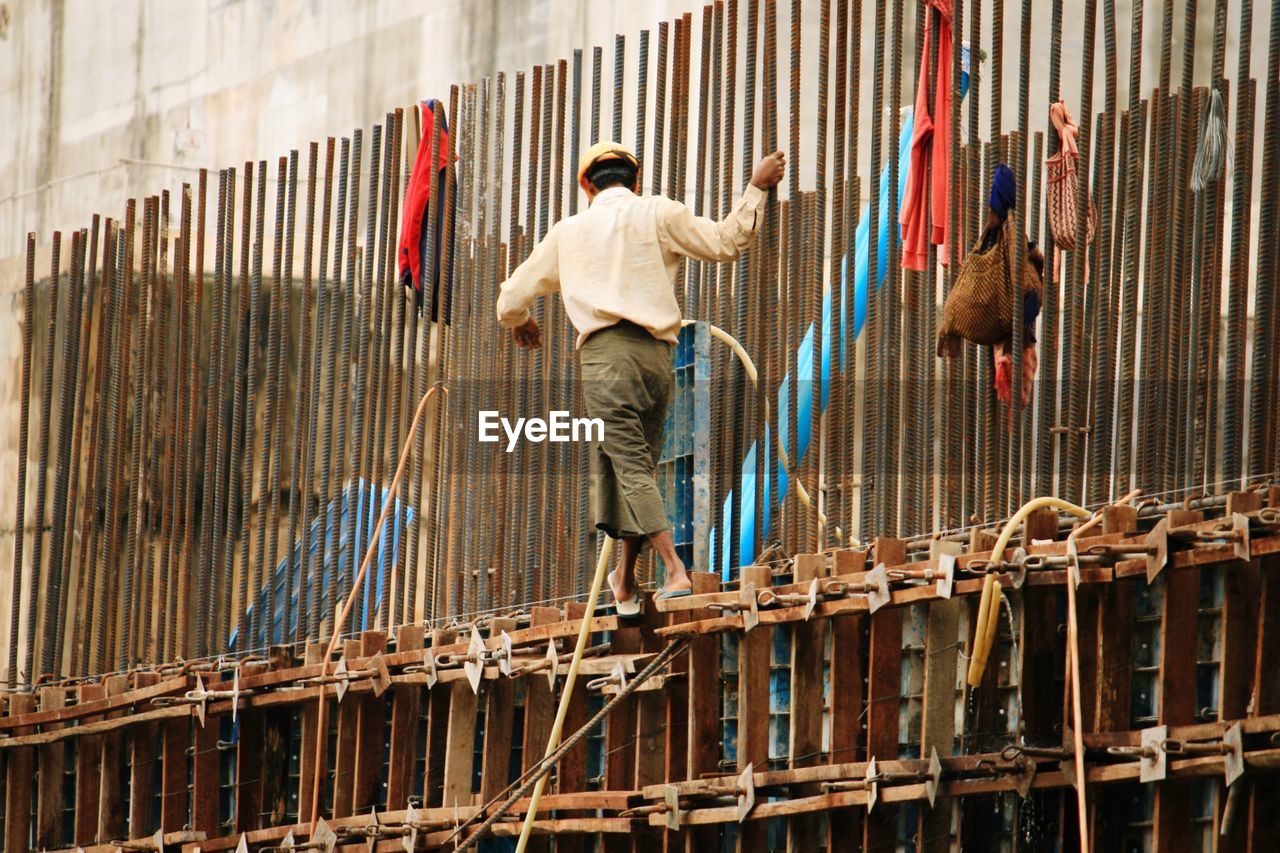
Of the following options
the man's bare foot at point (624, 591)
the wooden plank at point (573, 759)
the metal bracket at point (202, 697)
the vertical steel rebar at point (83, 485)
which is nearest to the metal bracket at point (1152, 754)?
the man's bare foot at point (624, 591)

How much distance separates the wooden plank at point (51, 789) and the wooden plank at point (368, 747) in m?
3.11

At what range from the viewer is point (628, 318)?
11133 mm

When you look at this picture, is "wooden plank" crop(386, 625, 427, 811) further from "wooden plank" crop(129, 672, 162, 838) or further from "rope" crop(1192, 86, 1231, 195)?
"rope" crop(1192, 86, 1231, 195)

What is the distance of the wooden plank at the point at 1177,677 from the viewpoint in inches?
372

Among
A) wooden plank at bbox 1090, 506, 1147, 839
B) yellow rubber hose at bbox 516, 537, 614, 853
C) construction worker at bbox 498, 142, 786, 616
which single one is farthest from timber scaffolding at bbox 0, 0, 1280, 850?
construction worker at bbox 498, 142, 786, 616

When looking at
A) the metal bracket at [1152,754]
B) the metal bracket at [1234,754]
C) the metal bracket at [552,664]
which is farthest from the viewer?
the metal bracket at [552,664]

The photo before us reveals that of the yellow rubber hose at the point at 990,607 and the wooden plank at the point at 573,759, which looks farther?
the wooden plank at the point at 573,759

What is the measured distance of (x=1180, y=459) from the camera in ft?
35.3

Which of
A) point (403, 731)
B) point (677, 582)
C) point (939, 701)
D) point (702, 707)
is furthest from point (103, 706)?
point (939, 701)

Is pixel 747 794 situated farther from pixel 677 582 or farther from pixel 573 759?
pixel 573 759

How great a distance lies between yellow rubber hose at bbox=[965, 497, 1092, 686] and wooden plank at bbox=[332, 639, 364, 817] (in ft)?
14.2

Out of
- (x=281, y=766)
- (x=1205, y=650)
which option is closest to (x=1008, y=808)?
(x=1205, y=650)

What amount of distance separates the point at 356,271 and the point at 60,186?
27.7ft

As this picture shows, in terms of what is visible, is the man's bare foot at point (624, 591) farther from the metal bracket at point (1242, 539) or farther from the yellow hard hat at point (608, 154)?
the metal bracket at point (1242, 539)
